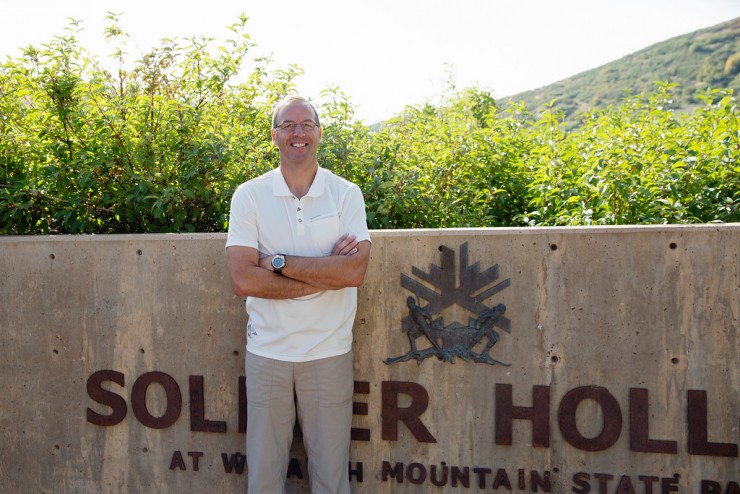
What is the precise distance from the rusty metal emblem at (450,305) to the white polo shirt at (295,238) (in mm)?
522

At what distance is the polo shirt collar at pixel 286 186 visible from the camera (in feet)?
11.8

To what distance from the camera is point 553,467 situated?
154 inches

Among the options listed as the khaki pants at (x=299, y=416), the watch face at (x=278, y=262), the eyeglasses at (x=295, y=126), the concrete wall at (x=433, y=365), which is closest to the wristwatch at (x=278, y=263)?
the watch face at (x=278, y=262)

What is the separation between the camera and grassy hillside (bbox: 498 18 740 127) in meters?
44.2

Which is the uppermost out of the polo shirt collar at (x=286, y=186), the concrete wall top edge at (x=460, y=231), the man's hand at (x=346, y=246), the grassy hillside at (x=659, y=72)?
the grassy hillside at (x=659, y=72)

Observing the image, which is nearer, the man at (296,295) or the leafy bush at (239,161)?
the man at (296,295)

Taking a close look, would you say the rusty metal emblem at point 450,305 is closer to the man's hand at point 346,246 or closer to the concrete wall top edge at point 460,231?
the concrete wall top edge at point 460,231

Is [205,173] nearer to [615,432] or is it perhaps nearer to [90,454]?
[90,454]

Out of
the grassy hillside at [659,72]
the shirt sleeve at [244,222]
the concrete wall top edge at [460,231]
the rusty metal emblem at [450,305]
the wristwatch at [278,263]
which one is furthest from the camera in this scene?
the grassy hillside at [659,72]

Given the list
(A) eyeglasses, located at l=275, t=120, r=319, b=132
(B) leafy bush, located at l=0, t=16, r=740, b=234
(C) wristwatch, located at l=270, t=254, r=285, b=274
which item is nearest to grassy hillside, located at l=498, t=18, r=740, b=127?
(B) leafy bush, located at l=0, t=16, r=740, b=234

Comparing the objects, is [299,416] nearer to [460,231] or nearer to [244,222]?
[244,222]

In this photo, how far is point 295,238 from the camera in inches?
142

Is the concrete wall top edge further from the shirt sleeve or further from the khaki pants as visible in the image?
the khaki pants

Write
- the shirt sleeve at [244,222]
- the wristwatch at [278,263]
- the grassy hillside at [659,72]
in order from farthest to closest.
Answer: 1. the grassy hillside at [659,72]
2. the shirt sleeve at [244,222]
3. the wristwatch at [278,263]
